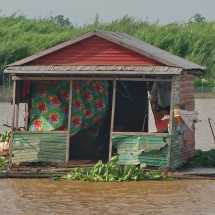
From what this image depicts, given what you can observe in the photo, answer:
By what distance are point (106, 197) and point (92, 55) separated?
341 cm

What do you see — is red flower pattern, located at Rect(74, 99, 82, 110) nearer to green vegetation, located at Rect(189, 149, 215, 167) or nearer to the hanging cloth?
the hanging cloth

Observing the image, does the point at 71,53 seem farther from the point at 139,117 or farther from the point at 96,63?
the point at 139,117

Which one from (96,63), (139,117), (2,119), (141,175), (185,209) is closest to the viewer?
(185,209)

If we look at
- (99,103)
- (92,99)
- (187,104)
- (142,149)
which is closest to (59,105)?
(92,99)

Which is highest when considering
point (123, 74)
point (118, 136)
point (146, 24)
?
point (146, 24)

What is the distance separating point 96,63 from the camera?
16.0 metres

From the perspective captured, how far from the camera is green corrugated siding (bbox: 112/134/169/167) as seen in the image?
15.3 meters

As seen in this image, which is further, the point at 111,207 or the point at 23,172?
the point at 23,172

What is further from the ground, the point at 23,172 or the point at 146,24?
the point at 146,24

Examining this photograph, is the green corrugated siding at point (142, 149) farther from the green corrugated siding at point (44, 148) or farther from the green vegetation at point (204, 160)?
the green vegetation at point (204, 160)

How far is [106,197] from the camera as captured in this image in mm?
13602

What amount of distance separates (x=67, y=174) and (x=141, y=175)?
129 centimetres

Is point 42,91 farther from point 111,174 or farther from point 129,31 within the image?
point 129,31

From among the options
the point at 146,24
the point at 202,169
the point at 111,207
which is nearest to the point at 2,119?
the point at 202,169
